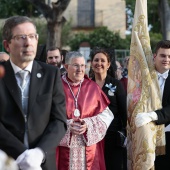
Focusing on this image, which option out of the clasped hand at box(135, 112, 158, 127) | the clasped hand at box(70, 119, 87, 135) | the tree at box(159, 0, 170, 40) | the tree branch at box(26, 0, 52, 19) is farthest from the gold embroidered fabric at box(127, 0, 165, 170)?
the tree at box(159, 0, 170, 40)

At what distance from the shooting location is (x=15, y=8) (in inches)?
1630

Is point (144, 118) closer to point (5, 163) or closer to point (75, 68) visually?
point (75, 68)

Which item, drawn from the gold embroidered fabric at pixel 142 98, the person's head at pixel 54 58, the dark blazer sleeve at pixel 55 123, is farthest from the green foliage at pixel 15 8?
the dark blazer sleeve at pixel 55 123

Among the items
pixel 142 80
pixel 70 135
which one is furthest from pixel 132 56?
pixel 70 135

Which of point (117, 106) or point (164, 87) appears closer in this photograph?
point (164, 87)

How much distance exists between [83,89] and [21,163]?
1.93m

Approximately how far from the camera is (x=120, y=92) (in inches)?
214

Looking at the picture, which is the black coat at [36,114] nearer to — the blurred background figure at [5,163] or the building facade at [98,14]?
the blurred background figure at [5,163]

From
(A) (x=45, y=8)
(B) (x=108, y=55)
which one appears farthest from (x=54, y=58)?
(A) (x=45, y=8)

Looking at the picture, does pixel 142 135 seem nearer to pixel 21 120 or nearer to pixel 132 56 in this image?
pixel 132 56

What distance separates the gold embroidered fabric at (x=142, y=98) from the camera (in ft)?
15.9

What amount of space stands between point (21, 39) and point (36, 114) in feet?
1.75

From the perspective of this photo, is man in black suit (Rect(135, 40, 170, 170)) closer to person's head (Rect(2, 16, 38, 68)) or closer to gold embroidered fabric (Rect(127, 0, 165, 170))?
gold embroidered fabric (Rect(127, 0, 165, 170))

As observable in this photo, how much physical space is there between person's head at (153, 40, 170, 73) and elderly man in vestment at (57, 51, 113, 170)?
0.72 metres
